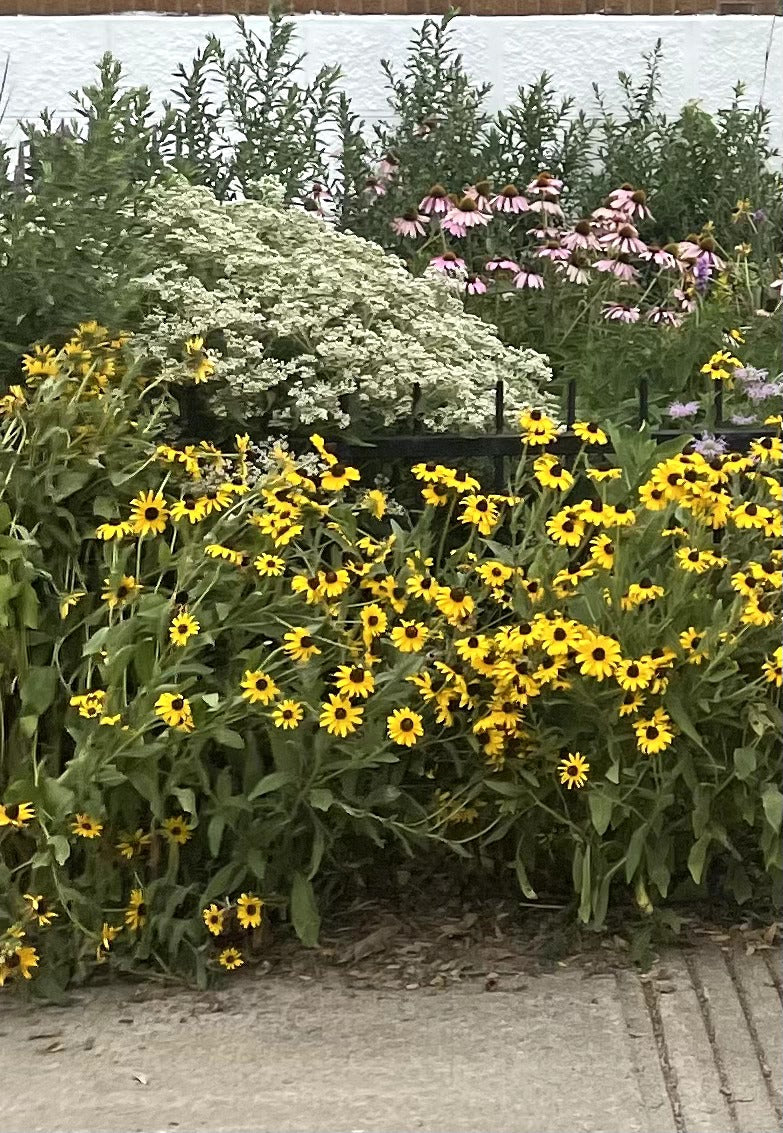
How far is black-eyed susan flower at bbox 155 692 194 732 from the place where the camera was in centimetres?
303

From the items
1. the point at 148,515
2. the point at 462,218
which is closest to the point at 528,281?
the point at 462,218

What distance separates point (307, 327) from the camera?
13.5ft

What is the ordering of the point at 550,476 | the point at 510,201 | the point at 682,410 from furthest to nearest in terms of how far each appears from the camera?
1. the point at 510,201
2. the point at 682,410
3. the point at 550,476

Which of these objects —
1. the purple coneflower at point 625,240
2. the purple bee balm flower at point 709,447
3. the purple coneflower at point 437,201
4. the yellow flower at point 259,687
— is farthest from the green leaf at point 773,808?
the purple coneflower at point 437,201

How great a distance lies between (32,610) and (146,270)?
1.17 m

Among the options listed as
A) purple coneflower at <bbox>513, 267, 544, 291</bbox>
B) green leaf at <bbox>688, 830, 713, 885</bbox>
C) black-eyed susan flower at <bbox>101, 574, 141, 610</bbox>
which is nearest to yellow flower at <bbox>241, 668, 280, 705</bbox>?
black-eyed susan flower at <bbox>101, 574, 141, 610</bbox>

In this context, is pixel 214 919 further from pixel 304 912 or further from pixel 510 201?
pixel 510 201

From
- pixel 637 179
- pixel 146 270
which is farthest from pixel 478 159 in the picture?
pixel 146 270

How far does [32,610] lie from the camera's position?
3.32 metres

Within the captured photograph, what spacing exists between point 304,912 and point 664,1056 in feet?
2.58

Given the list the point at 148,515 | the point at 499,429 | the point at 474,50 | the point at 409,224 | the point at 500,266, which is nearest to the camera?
the point at 148,515

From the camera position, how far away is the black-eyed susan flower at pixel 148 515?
337 cm

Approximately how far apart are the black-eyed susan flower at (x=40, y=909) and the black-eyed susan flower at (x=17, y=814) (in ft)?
0.49

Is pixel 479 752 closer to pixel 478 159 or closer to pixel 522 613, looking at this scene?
pixel 522 613
